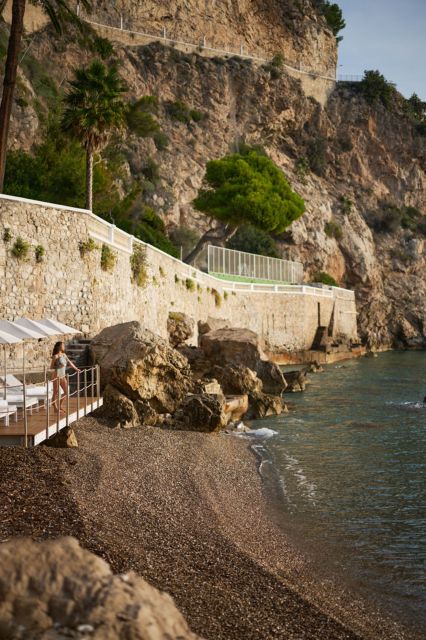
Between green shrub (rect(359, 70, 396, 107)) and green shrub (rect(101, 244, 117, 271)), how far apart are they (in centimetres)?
7639

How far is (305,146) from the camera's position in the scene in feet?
276

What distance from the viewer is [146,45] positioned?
2916 inches

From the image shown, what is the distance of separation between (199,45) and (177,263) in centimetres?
5350

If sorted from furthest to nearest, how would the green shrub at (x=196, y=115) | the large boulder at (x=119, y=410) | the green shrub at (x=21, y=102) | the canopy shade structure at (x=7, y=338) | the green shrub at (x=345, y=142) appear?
the green shrub at (x=345, y=142) < the green shrub at (x=196, y=115) < the green shrub at (x=21, y=102) < the large boulder at (x=119, y=410) < the canopy shade structure at (x=7, y=338)

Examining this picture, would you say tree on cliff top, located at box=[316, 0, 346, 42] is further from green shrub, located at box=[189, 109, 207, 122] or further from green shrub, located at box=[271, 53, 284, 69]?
green shrub, located at box=[189, 109, 207, 122]

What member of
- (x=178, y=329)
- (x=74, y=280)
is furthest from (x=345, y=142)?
(x=74, y=280)

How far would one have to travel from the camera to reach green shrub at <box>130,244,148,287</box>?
27.3 meters

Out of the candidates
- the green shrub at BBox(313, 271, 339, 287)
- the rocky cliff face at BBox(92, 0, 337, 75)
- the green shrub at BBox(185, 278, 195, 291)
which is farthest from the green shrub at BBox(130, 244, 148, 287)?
the rocky cliff face at BBox(92, 0, 337, 75)

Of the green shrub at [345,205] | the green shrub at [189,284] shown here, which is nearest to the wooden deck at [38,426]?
the green shrub at [189,284]

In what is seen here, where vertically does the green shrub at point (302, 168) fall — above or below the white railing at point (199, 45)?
below

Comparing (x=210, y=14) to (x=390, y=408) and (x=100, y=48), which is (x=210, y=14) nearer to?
(x=100, y=48)

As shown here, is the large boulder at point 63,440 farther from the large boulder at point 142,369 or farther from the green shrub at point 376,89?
the green shrub at point 376,89

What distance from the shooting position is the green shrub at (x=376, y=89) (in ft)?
299

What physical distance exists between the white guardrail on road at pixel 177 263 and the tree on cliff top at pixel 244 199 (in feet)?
17.4
